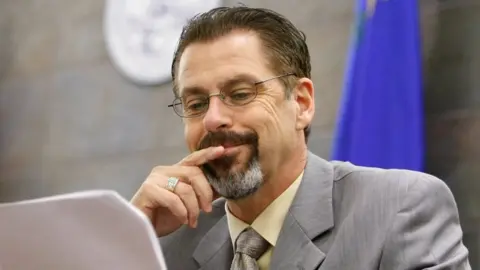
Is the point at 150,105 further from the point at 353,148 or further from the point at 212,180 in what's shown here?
the point at 212,180

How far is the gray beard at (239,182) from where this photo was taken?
1.27 metres

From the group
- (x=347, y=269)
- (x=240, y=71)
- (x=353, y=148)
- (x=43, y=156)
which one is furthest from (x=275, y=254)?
(x=43, y=156)

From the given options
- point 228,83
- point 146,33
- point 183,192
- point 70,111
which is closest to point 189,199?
point 183,192

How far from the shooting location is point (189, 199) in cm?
124

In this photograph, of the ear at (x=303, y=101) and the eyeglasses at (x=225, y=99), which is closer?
the eyeglasses at (x=225, y=99)

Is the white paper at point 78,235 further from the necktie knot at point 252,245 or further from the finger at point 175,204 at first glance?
the necktie knot at point 252,245

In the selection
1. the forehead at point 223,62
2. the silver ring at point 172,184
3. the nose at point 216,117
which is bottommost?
the silver ring at point 172,184

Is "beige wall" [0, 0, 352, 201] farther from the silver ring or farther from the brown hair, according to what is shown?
the silver ring

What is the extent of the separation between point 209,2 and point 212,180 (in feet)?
4.71

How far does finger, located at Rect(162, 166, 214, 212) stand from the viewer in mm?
1243

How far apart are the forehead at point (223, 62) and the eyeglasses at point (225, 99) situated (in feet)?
0.06

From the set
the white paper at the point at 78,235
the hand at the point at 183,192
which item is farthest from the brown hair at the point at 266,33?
the white paper at the point at 78,235

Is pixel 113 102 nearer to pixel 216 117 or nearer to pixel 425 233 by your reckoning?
pixel 216 117

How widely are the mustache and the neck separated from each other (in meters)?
0.10
